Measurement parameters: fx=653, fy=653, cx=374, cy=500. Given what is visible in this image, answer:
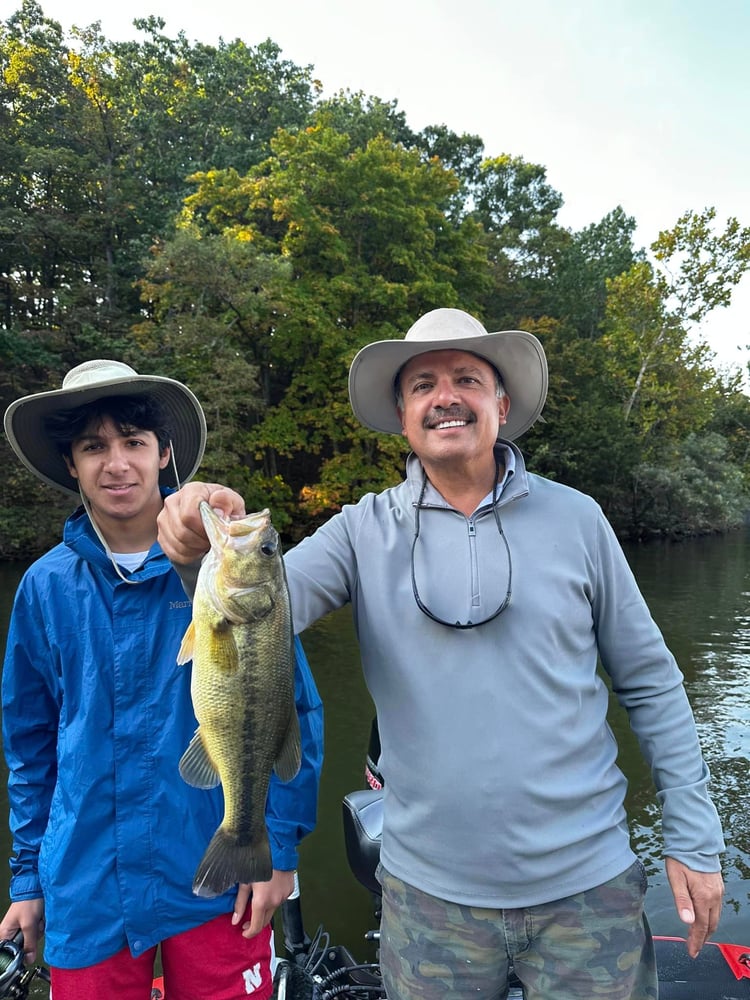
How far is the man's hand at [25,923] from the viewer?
6.21 feet

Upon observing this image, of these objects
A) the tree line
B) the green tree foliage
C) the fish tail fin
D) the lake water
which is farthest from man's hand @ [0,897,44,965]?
the green tree foliage

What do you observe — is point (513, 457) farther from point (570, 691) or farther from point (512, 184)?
point (512, 184)

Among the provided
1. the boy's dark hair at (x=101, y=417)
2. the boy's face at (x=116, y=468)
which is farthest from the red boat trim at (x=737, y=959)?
the boy's dark hair at (x=101, y=417)

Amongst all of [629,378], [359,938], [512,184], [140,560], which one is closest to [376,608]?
[140,560]

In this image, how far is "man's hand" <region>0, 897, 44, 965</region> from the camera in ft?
6.21

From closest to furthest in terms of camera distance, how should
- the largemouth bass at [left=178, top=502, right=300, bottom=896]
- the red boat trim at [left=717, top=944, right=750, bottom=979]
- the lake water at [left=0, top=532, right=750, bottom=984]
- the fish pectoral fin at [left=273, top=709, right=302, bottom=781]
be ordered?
the largemouth bass at [left=178, top=502, right=300, bottom=896] < the fish pectoral fin at [left=273, top=709, right=302, bottom=781] < the red boat trim at [left=717, top=944, right=750, bottom=979] < the lake water at [left=0, top=532, right=750, bottom=984]

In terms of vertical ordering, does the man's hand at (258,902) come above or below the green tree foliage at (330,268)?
below

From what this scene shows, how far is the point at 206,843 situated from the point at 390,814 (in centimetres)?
53

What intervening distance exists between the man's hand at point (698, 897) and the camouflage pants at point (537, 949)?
0.13 meters

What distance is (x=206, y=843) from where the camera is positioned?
186 cm

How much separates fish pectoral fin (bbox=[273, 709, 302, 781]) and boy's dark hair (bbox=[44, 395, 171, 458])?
40.4 inches

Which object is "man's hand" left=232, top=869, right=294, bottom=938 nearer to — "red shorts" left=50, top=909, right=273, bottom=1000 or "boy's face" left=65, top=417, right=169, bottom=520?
"red shorts" left=50, top=909, right=273, bottom=1000

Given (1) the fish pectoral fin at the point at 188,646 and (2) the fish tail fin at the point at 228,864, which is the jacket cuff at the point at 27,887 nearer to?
(2) the fish tail fin at the point at 228,864

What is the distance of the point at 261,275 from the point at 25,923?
55.8 feet
